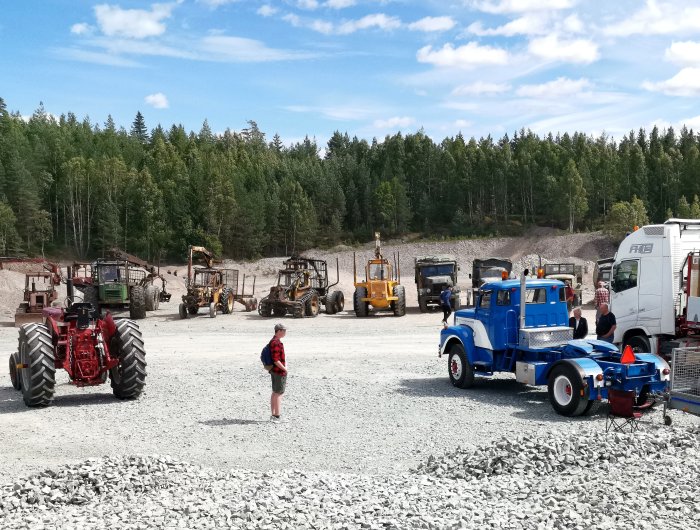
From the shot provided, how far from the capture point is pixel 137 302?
30812mm

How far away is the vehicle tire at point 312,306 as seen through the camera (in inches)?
1252

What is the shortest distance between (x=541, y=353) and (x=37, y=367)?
8.92 m

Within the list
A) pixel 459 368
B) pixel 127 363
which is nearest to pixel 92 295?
pixel 127 363

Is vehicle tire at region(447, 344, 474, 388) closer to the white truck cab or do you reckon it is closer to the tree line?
the white truck cab

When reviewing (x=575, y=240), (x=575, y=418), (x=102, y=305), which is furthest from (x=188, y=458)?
(x=575, y=240)

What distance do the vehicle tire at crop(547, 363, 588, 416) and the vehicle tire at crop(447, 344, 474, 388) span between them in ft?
6.78

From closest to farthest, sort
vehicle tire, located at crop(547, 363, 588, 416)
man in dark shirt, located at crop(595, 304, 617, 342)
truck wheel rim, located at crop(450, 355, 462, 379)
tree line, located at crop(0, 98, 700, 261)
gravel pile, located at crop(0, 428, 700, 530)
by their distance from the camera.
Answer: gravel pile, located at crop(0, 428, 700, 530), vehicle tire, located at crop(547, 363, 588, 416), truck wheel rim, located at crop(450, 355, 462, 379), man in dark shirt, located at crop(595, 304, 617, 342), tree line, located at crop(0, 98, 700, 261)

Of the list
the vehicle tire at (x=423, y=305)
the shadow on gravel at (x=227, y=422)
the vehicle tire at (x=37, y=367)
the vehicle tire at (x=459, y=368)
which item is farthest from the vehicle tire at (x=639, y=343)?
the vehicle tire at (x=423, y=305)

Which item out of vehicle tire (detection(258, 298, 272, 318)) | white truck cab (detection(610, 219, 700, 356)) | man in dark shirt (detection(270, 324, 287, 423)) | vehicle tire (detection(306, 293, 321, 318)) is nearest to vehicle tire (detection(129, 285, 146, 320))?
vehicle tire (detection(258, 298, 272, 318))

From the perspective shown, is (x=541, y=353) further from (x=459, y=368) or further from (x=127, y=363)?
(x=127, y=363)

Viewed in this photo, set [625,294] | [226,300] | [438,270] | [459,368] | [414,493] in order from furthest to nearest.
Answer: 1. [438,270]
2. [226,300]
3. [625,294]
4. [459,368]
5. [414,493]

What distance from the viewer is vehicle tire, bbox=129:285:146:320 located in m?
30.7

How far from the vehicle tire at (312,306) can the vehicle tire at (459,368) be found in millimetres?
17265

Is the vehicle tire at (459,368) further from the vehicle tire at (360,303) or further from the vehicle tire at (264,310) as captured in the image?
the vehicle tire at (264,310)
